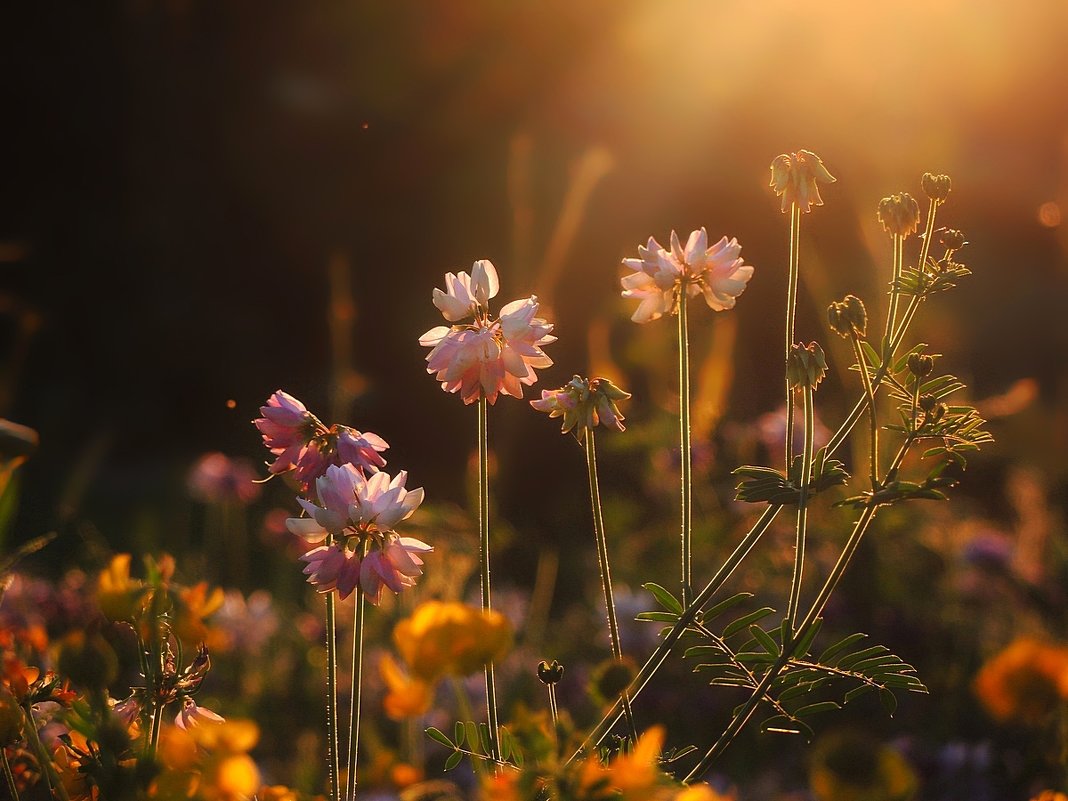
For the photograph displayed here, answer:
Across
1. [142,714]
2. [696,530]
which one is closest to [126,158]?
[696,530]

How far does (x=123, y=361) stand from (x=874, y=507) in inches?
261

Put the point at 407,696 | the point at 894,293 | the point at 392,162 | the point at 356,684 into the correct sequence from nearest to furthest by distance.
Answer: the point at 407,696 < the point at 356,684 < the point at 894,293 < the point at 392,162

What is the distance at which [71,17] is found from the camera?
7242 millimetres

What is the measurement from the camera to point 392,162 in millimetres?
7219

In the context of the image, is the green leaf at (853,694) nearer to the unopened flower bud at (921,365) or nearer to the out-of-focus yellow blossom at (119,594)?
the unopened flower bud at (921,365)

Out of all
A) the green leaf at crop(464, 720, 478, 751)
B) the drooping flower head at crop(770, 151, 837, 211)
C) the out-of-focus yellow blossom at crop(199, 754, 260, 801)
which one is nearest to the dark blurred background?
the drooping flower head at crop(770, 151, 837, 211)

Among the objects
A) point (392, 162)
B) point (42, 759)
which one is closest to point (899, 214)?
point (42, 759)

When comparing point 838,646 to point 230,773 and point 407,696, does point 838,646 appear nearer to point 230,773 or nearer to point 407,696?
point 407,696

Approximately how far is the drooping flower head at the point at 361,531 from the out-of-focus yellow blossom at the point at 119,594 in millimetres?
167

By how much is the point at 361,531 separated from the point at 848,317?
55cm

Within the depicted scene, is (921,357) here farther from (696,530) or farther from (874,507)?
(696,530)

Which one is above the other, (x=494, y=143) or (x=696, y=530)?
(x=494, y=143)

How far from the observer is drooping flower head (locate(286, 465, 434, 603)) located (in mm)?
1109

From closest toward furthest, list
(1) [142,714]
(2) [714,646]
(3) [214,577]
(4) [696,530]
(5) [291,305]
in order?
(1) [142,714] → (2) [714,646] → (4) [696,530] → (3) [214,577] → (5) [291,305]
